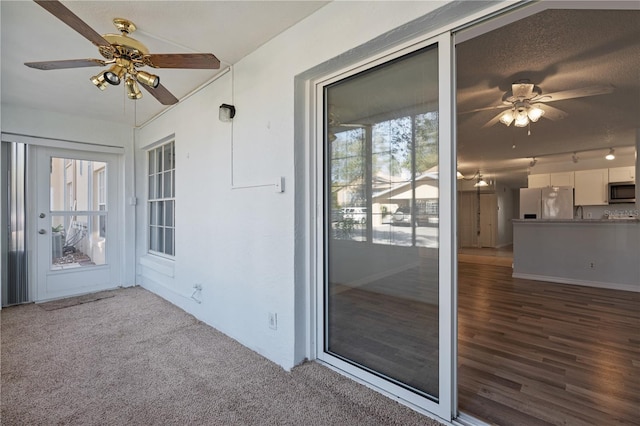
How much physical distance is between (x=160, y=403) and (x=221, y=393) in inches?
14.2

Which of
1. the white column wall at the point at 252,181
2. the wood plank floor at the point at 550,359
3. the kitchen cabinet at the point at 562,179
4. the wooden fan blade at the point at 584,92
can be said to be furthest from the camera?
the kitchen cabinet at the point at 562,179

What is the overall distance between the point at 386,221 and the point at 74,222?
4656 mm

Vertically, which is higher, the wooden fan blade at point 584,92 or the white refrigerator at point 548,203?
the wooden fan blade at point 584,92

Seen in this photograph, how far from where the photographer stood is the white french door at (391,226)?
1.65 m

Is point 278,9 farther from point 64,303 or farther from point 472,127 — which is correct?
point 64,303

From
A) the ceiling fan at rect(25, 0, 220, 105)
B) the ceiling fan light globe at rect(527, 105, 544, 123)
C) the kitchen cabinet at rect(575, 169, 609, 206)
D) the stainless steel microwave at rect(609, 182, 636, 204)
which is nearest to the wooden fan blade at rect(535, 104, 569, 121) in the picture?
the ceiling fan light globe at rect(527, 105, 544, 123)

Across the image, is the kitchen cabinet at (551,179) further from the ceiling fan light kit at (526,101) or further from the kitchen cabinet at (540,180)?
the ceiling fan light kit at (526,101)

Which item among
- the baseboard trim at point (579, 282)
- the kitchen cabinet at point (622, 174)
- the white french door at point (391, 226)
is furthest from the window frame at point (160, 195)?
the kitchen cabinet at point (622, 174)

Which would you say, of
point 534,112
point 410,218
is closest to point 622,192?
point 534,112

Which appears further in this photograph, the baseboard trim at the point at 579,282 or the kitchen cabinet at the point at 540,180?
the kitchen cabinet at the point at 540,180

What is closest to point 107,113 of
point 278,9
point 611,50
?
point 278,9

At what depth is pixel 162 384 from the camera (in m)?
2.04

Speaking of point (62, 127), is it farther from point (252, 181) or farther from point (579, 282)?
point (579, 282)

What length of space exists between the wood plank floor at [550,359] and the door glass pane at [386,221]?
1.80ft
